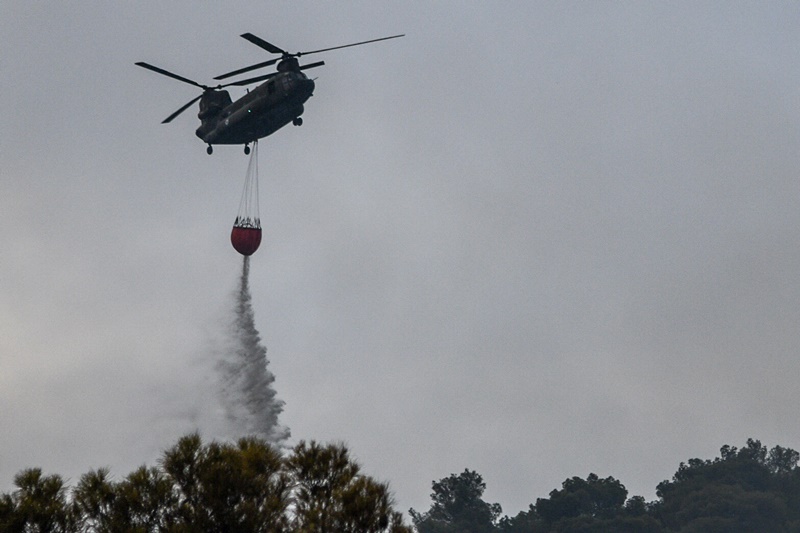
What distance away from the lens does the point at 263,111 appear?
8169 cm

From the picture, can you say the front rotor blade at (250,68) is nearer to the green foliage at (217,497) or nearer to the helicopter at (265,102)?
the helicopter at (265,102)

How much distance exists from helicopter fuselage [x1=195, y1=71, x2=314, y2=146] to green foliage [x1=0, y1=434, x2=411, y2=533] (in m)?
35.0

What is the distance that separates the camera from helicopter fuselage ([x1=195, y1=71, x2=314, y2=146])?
263ft

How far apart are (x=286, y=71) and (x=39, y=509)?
1536 inches

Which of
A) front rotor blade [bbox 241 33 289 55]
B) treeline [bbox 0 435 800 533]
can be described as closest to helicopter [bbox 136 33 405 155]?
front rotor blade [bbox 241 33 289 55]

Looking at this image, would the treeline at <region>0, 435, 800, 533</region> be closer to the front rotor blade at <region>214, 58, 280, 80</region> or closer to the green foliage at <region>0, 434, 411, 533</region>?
the green foliage at <region>0, 434, 411, 533</region>

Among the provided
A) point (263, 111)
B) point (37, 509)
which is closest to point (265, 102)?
point (263, 111)

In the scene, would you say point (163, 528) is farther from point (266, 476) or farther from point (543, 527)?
point (543, 527)

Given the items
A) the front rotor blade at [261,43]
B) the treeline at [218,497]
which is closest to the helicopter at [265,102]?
the front rotor blade at [261,43]

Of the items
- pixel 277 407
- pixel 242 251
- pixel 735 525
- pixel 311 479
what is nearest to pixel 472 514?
pixel 735 525

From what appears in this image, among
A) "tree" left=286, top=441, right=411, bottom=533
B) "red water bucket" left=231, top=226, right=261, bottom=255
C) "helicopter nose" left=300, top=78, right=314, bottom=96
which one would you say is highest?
"helicopter nose" left=300, top=78, right=314, bottom=96

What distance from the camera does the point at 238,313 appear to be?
10531 centimetres

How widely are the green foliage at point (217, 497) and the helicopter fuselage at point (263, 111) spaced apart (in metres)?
35.0

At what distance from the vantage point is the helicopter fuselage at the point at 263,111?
8019cm
